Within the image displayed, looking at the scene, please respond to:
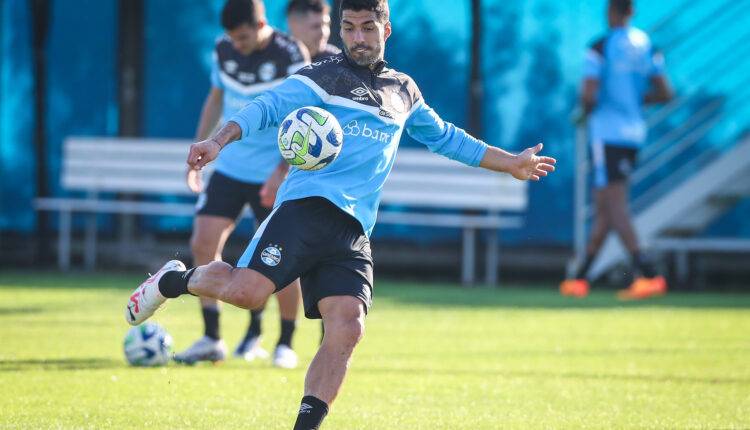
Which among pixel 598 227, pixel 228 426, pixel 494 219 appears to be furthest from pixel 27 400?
pixel 494 219

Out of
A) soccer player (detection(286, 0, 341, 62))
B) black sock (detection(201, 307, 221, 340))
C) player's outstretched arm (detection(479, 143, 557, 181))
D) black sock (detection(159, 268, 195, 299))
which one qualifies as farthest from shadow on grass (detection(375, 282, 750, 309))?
black sock (detection(159, 268, 195, 299))

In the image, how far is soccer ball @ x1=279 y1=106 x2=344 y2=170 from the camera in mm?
5195

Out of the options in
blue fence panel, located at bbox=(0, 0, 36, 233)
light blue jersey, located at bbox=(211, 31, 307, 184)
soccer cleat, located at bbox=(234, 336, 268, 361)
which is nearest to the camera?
light blue jersey, located at bbox=(211, 31, 307, 184)

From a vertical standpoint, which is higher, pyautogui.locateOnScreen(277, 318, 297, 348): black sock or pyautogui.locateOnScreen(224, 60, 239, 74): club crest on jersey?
pyautogui.locateOnScreen(224, 60, 239, 74): club crest on jersey

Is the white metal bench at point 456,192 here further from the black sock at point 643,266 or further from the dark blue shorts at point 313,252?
the dark blue shorts at point 313,252

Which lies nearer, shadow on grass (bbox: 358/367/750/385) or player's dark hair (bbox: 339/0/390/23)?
player's dark hair (bbox: 339/0/390/23)

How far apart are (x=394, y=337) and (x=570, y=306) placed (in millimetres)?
3325

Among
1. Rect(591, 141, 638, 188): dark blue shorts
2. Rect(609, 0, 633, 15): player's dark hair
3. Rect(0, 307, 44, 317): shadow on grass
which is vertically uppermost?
Rect(609, 0, 633, 15): player's dark hair

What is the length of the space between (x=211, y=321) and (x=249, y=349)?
1.47ft

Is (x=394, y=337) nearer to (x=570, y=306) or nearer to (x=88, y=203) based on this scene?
(x=570, y=306)

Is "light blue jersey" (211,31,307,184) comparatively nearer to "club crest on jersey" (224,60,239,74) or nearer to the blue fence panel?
"club crest on jersey" (224,60,239,74)

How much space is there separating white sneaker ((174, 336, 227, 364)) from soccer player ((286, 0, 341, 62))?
223 centimetres

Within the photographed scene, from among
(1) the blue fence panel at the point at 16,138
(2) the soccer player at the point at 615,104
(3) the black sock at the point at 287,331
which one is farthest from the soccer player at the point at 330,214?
(1) the blue fence panel at the point at 16,138

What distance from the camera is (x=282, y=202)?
5.50 metres
